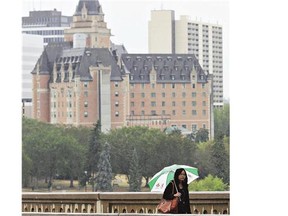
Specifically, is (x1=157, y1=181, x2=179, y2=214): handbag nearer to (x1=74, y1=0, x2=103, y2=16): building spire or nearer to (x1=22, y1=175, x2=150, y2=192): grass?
(x1=22, y1=175, x2=150, y2=192): grass

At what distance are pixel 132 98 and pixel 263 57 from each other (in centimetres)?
2958

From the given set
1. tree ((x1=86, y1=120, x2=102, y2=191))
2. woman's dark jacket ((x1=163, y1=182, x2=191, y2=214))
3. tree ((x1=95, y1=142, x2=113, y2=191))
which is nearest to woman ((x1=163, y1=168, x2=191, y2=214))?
woman's dark jacket ((x1=163, y1=182, x2=191, y2=214))

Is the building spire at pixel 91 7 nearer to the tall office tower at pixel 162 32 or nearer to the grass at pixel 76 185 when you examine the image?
the tall office tower at pixel 162 32

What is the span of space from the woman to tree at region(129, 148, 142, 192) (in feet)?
85.9

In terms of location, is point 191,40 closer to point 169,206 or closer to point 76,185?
point 76,185

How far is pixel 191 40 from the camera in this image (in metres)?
34.5

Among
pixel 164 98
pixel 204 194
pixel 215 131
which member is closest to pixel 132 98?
pixel 164 98

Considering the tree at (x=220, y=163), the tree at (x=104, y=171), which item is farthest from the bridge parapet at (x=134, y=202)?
the tree at (x=220, y=163)

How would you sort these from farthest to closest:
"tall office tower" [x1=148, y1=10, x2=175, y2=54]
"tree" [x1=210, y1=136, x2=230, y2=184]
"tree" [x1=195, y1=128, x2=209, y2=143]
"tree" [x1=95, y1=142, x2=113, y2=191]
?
1. "tall office tower" [x1=148, y1=10, x2=175, y2=54]
2. "tree" [x1=195, y1=128, x2=209, y2=143]
3. "tree" [x1=210, y1=136, x2=230, y2=184]
4. "tree" [x1=95, y1=142, x2=113, y2=191]

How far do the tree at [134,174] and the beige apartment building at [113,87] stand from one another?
1.71 meters

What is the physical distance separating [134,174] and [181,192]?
87.6 feet

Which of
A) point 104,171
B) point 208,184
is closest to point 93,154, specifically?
point 104,171

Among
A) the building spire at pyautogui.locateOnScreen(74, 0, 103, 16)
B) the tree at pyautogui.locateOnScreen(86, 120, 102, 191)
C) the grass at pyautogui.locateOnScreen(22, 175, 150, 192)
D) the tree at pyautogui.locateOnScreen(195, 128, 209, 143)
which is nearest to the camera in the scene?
the grass at pyautogui.locateOnScreen(22, 175, 150, 192)

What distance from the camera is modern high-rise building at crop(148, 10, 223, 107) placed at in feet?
104
